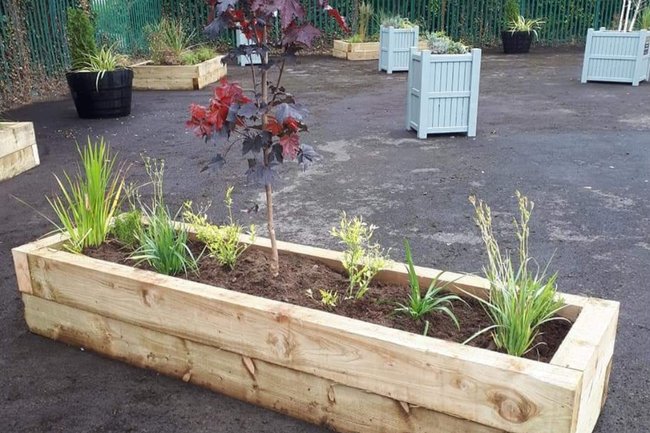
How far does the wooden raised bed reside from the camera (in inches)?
80.0

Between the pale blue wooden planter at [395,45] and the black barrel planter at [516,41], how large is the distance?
4.31 metres

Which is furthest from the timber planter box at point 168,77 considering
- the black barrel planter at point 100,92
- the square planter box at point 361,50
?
the square planter box at point 361,50

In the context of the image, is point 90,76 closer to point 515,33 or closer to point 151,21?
point 151,21

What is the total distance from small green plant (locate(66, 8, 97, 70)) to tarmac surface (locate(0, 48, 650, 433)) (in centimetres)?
85

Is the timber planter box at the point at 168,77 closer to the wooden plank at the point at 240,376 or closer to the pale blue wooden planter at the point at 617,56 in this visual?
the pale blue wooden planter at the point at 617,56

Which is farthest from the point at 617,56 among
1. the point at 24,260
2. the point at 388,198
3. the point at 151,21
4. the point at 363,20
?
the point at 24,260

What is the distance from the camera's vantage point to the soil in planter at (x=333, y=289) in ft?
8.04

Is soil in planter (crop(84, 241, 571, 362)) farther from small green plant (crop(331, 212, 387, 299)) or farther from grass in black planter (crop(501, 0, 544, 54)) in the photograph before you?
grass in black planter (crop(501, 0, 544, 54))

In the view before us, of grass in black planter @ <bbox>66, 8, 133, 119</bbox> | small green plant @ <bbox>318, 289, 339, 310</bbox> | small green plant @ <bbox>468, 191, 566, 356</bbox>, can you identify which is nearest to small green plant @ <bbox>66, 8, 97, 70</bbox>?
grass in black planter @ <bbox>66, 8, 133, 119</bbox>

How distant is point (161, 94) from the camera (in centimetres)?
1087

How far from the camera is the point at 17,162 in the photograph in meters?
6.10

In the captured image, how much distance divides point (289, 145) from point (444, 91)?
488 centimetres

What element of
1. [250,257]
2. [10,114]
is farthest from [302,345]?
[10,114]

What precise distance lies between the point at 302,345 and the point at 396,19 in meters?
11.9
